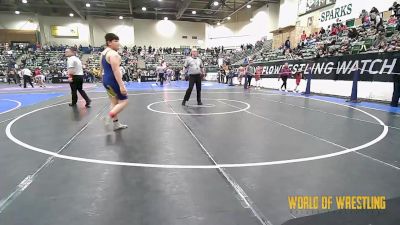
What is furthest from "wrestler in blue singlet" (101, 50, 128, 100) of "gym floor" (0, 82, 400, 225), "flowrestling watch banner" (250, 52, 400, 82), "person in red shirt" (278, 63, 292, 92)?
"person in red shirt" (278, 63, 292, 92)

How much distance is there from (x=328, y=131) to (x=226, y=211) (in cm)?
347

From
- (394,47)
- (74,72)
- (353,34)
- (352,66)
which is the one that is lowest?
(74,72)

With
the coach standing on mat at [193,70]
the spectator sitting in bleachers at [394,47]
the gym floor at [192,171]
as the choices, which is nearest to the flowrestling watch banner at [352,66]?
the spectator sitting in bleachers at [394,47]

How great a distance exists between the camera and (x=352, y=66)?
438 inches

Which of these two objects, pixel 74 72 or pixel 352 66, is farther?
pixel 352 66

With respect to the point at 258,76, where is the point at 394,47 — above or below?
above

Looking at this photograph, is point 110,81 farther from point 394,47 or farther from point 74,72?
point 394,47

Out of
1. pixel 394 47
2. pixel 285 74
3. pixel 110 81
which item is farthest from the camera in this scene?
pixel 285 74

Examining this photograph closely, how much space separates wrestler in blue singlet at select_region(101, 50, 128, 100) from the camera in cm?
505

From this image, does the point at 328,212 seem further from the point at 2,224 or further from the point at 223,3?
the point at 223,3

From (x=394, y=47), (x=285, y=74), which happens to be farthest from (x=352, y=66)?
(x=285, y=74)

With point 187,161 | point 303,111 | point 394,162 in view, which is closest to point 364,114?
point 303,111

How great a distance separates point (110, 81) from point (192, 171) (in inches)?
112

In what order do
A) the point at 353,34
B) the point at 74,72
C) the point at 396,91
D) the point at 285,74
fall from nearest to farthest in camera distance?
Result: 1. the point at 74,72
2. the point at 396,91
3. the point at 285,74
4. the point at 353,34
